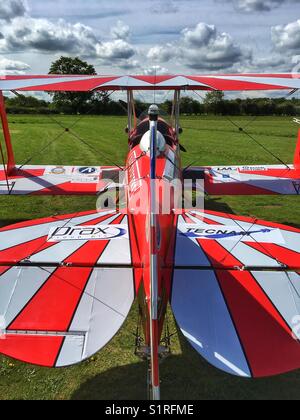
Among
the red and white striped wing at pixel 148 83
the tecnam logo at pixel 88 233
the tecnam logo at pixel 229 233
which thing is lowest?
the tecnam logo at pixel 229 233

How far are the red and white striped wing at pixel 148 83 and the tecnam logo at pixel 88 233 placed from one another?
183 centimetres

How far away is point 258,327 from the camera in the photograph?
2613 millimetres

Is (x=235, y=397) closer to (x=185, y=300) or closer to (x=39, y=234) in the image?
(x=185, y=300)

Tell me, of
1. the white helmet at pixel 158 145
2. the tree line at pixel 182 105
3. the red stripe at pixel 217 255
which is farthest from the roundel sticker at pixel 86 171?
the red stripe at pixel 217 255

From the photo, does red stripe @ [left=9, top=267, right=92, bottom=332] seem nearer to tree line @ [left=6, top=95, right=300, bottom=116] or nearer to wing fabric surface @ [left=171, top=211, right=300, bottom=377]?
wing fabric surface @ [left=171, top=211, right=300, bottom=377]

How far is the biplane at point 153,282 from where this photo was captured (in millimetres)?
2395

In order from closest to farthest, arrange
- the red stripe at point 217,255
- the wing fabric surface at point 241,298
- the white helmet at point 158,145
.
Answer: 1. the wing fabric surface at point 241,298
2. the red stripe at point 217,255
3. the white helmet at point 158,145

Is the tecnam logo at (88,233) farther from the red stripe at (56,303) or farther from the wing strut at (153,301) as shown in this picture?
the wing strut at (153,301)

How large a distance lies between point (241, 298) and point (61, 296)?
135cm

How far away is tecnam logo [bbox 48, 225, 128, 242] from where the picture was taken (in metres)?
3.70

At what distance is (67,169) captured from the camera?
6871mm

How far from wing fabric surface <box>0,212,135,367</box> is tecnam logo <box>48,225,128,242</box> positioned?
77mm

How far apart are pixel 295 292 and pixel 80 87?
3607 mm
